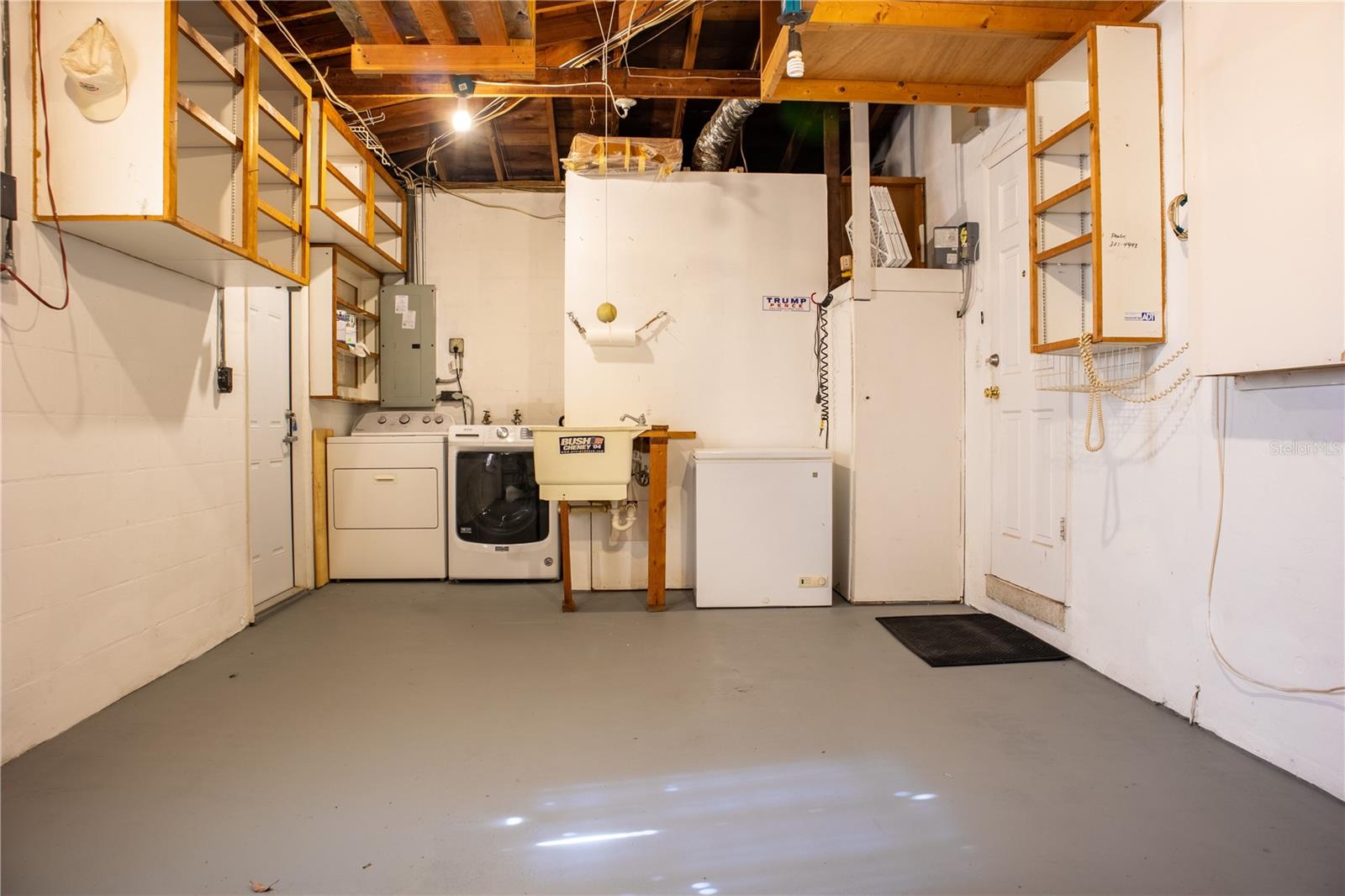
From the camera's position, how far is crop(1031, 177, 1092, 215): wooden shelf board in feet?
6.99

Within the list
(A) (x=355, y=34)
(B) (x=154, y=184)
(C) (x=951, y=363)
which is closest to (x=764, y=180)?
(C) (x=951, y=363)

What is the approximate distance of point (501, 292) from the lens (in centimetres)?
448

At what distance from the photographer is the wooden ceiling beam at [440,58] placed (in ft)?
9.29

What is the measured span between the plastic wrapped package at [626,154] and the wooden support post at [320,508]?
227cm

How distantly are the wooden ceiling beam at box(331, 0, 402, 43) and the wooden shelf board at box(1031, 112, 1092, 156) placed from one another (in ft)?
9.07

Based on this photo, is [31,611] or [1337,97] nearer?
[1337,97]

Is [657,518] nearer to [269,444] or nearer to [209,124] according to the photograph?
[269,444]

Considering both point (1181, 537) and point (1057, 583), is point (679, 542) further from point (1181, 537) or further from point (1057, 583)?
point (1181, 537)

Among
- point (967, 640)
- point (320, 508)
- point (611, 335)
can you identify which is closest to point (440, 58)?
point (611, 335)

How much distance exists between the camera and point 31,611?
1.79 metres

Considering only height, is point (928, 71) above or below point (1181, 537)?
above

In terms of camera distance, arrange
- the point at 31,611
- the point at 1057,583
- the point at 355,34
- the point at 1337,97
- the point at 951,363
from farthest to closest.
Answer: the point at 951,363 < the point at 355,34 < the point at 1057,583 < the point at 31,611 < the point at 1337,97

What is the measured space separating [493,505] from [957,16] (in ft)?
10.8

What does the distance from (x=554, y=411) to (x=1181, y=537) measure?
3669 millimetres
